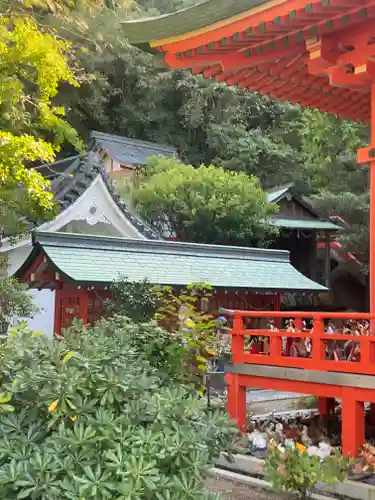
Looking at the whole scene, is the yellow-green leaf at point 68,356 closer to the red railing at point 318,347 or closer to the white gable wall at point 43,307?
the red railing at point 318,347

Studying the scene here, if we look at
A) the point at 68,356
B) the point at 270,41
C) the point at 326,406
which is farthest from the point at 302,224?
the point at 68,356

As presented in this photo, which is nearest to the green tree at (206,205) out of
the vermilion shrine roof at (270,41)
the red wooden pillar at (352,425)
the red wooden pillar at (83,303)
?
the red wooden pillar at (83,303)

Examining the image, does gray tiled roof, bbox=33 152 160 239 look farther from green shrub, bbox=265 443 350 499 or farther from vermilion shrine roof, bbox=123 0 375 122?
green shrub, bbox=265 443 350 499

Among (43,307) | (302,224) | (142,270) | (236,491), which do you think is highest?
(302,224)

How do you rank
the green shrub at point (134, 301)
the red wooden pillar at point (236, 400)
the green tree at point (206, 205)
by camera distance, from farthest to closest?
the green tree at point (206, 205) → the green shrub at point (134, 301) → the red wooden pillar at point (236, 400)

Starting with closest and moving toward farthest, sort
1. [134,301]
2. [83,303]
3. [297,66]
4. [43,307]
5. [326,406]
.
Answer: [297,66] < [326,406] < [134,301] < [83,303] < [43,307]

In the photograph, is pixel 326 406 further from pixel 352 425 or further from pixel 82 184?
pixel 82 184

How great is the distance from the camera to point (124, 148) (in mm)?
30125

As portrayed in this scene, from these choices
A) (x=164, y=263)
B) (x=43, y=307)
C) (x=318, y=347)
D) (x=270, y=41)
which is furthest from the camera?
(x=43, y=307)

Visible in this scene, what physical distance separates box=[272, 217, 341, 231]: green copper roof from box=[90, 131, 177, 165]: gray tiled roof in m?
7.49

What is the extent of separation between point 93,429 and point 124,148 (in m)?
28.0

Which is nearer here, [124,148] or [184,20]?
[184,20]

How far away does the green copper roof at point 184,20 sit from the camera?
5.71m

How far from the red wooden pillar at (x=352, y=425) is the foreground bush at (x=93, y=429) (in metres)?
3.10
